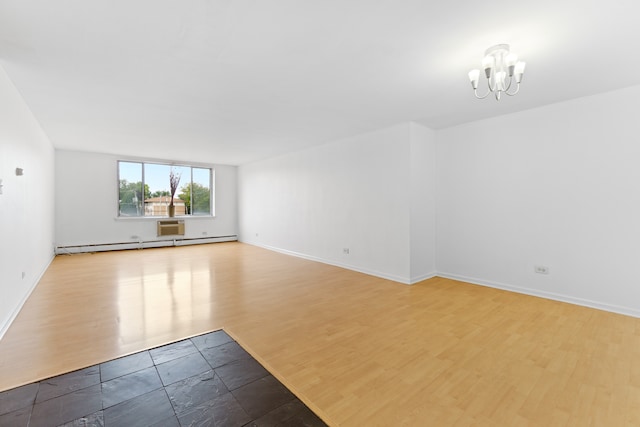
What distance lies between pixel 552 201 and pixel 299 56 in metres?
3.56

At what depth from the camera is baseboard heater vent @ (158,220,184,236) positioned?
7852mm

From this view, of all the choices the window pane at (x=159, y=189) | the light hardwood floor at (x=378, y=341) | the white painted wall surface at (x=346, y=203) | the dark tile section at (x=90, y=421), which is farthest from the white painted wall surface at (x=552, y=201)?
the window pane at (x=159, y=189)

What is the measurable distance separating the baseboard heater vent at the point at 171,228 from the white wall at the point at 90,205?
0.20 m

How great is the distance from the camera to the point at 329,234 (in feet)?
19.1

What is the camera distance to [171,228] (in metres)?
7.97

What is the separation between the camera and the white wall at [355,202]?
450 cm

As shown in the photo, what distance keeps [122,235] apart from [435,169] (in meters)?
7.68

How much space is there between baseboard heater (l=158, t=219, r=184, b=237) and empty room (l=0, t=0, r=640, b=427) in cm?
180

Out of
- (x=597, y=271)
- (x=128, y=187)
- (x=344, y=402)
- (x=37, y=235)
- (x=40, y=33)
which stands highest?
(x=40, y=33)

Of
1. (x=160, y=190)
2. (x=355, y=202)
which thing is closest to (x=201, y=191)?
(x=160, y=190)

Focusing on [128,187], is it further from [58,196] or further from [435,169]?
[435,169]

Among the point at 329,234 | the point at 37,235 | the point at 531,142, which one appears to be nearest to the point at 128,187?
the point at 37,235

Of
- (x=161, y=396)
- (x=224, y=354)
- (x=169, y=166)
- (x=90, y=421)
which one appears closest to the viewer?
(x=90, y=421)

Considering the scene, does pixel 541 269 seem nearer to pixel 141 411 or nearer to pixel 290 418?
pixel 290 418
